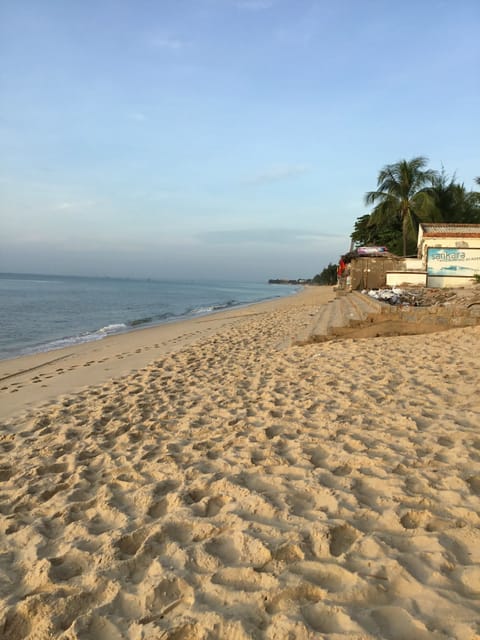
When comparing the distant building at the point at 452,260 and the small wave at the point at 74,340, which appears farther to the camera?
the distant building at the point at 452,260

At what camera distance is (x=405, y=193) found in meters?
28.0

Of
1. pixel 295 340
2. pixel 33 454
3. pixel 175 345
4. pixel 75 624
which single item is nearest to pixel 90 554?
pixel 75 624

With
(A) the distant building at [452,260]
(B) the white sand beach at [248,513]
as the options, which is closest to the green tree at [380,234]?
(A) the distant building at [452,260]

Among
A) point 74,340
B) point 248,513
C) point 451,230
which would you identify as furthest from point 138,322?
point 248,513

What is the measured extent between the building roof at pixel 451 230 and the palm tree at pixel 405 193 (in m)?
7.06

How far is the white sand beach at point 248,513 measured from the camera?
1736mm

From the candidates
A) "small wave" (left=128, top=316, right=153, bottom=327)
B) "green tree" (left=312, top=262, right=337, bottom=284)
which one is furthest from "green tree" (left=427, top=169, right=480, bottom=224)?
"green tree" (left=312, top=262, right=337, bottom=284)

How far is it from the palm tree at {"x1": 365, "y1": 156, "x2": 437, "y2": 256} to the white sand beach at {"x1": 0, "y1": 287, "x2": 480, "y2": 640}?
2509 cm

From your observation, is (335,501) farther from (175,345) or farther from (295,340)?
(175,345)

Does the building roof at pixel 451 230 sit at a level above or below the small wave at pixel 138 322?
above

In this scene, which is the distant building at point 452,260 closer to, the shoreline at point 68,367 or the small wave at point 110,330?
the shoreline at point 68,367

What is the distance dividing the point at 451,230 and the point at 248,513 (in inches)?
811

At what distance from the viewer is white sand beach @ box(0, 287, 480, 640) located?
1.74 metres

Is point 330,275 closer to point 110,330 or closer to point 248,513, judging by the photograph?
point 110,330
